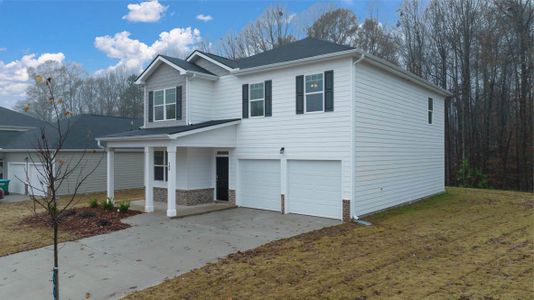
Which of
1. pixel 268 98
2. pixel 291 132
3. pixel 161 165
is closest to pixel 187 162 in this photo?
pixel 161 165

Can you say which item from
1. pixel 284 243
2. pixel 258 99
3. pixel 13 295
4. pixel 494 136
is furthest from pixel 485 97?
pixel 13 295

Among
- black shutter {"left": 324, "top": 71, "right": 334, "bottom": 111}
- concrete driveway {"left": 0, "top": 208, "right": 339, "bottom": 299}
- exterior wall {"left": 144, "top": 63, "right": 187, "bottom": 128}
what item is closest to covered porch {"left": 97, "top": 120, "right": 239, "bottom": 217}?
exterior wall {"left": 144, "top": 63, "right": 187, "bottom": 128}

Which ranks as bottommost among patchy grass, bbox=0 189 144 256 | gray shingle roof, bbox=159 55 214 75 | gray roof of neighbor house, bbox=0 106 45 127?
patchy grass, bbox=0 189 144 256

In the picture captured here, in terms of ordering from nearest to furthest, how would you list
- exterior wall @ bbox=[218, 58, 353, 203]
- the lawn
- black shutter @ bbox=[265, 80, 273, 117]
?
the lawn, exterior wall @ bbox=[218, 58, 353, 203], black shutter @ bbox=[265, 80, 273, 117]

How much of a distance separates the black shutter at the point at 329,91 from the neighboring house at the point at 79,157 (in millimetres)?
13784

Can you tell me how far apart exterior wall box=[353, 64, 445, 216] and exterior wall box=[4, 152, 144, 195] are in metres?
14.8

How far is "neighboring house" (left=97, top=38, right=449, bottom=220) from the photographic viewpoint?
38.2 feet

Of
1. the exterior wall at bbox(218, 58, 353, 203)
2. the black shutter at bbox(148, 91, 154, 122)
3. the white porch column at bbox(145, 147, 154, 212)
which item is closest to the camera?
the exterior wall at bbox(218, 58, 353, 203)

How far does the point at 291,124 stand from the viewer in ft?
41.6

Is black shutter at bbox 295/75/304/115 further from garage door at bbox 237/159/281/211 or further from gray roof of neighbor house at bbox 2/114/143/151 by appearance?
gray roof of neighbor house at bbox 2/114/143/151

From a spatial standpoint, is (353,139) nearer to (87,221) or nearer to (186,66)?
(186,66)

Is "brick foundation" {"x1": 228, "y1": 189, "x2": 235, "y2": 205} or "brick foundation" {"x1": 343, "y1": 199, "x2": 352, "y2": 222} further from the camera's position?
"brick foundation" {"x1": 228, "y1": 189, "x2": 235, "y2": 205}

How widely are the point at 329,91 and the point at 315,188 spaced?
332 centimetres

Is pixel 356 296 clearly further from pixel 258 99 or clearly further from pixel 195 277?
pixel 258 99
